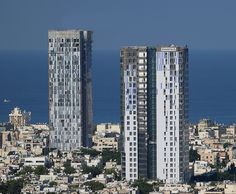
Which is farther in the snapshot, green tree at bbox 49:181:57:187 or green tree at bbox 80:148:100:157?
green tree at bbox 80:148:100:157

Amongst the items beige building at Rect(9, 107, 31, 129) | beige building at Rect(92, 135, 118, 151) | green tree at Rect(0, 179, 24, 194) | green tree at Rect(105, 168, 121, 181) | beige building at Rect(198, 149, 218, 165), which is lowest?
green tree at Rect(0, 179, 24, 194)

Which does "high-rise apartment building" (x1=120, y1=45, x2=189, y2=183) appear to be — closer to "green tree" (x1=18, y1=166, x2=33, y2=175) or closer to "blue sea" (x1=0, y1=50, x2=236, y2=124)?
"green tree" (x1=18, y1=166, x2=33, y2=175)

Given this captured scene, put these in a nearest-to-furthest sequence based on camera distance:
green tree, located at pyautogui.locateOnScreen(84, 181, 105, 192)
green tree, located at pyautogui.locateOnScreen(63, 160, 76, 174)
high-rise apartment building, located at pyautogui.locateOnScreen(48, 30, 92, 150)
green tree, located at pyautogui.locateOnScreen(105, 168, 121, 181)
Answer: green tree, located at pyautogui.locateOnScreen(84, 181, 105, 192), green tree, located at pyautogui.locateOnScreen(105, 168, 121, 181), green tree, located at pyautogui.locateOnScreen(63, 160, 76, 174), high-rise apartment building, located at pyautogui.locateOnScreen(48, 30, 92, 150)

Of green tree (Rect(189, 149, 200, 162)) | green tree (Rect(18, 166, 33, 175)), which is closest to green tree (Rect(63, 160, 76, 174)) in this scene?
green tree (Rect(18, 166, 33, 175))

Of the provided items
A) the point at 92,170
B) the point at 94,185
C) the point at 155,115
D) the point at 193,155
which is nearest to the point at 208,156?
the point at 193,155

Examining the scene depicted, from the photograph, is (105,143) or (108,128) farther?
(108,128)

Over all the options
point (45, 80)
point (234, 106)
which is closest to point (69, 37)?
point (234, 106)

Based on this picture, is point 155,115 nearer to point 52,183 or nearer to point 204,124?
point 52,183
